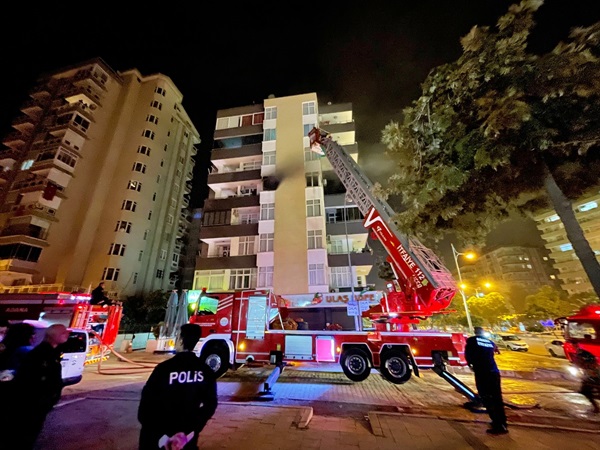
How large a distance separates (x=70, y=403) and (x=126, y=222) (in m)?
28.6

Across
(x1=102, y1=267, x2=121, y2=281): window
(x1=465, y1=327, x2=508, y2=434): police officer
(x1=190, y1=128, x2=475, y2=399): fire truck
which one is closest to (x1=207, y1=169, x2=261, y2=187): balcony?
(x1=102, y1=267, x2=121, y2=281): window

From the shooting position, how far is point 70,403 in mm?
6586

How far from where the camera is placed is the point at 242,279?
23.3m

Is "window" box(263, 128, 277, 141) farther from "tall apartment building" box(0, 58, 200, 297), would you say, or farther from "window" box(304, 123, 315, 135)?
"tall apartment building" box(0, 58, 200, 297)

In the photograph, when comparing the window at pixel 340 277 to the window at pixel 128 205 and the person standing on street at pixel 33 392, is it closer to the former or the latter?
the person standing on street at pixel 33 392

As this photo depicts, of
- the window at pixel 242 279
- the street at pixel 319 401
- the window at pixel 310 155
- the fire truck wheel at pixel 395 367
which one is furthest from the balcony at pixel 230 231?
the fire truck wheel at pixel 395 367

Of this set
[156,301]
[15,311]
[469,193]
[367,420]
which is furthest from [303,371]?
[156,301]

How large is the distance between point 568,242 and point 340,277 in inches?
2937

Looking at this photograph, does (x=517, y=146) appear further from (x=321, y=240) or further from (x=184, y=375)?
(x=321, y=240)

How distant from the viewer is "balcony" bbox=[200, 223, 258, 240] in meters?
24.9

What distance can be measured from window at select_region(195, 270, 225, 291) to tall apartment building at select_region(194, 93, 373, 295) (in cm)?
9

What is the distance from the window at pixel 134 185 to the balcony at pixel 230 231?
14.4m

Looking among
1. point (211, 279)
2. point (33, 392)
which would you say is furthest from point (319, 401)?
point (211, 279)

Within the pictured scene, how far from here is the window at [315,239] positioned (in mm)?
23062
